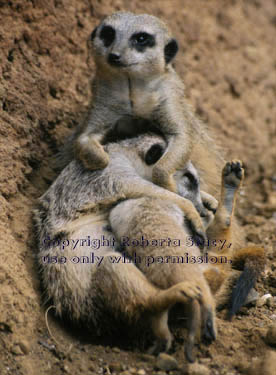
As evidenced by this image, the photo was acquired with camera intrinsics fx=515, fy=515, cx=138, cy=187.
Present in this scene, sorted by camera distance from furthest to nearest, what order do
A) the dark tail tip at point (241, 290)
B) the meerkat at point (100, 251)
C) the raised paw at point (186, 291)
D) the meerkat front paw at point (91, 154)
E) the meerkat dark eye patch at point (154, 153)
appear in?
the meerkat dark eye patch at point (154, 153)
the meerkat front paw at point (91, 154)
the dark tail tip at point (241, 290)
the meerkat at point (100, 251)
the raised paw at point (186, 291)

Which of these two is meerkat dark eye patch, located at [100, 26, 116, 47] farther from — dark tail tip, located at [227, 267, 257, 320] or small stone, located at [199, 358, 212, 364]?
small stone, located at [199, 358, 212, 364]

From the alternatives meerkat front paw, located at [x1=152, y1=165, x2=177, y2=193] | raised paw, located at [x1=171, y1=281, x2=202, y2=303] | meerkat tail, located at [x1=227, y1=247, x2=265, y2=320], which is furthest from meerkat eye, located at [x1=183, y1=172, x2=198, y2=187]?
raised paw, located at [x1=171, y1=281, x2=202, y2=303]

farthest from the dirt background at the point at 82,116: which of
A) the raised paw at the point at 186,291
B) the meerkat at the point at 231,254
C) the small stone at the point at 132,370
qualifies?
the raised paw at the point at 186,291

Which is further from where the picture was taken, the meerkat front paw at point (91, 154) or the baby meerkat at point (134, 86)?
the baby meerkat at point (134, 86)

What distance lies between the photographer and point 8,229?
3.09 metres

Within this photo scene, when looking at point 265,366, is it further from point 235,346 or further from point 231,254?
point 231,254

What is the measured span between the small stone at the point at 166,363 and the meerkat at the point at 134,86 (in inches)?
48.7

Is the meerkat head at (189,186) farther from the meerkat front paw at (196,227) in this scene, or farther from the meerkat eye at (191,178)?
the meerkat front paw at (196,227)

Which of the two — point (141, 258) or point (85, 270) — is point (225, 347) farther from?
point (85, 270)

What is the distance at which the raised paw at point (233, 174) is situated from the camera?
3.14 meters

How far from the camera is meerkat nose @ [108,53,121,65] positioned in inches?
128

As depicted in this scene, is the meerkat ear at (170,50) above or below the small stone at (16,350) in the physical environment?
above

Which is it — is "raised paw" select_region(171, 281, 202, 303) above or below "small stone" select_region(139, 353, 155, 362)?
above

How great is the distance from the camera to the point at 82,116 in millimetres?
4176
